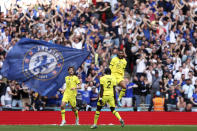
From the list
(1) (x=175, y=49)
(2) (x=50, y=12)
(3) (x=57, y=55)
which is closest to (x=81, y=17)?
(2) (x=50, y=12)

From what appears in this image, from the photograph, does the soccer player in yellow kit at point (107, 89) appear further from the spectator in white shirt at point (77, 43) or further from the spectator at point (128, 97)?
the spectator in white shirt at point (77, 43)

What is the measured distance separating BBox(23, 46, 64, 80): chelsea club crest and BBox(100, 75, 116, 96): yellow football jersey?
6.97m

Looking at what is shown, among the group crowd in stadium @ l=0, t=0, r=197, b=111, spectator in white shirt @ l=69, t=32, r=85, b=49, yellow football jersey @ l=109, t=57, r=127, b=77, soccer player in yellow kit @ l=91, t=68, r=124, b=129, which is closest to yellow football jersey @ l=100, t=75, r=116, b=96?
soccer player in yellow kit @ l=91, t=68, r=124, b=129

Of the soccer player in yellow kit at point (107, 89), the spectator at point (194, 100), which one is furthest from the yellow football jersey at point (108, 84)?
the spectator at point (194, 100)

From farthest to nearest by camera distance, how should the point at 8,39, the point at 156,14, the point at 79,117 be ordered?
1. the point at 156,14
2. the point at 8,39
3. the point at 79,117

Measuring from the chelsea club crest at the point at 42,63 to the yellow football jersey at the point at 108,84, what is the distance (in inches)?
274

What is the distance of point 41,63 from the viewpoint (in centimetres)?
2281

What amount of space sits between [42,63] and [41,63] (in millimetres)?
50

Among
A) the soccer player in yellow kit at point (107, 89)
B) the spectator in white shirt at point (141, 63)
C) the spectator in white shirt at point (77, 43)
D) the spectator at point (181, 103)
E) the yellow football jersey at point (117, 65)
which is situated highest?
the spectator in white shirt at point (77, 43)

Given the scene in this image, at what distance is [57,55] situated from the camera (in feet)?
75.2

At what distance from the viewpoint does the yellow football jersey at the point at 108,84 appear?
16031 millimetres

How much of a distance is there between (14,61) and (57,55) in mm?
2100

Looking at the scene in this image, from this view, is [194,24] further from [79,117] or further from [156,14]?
[79,117]

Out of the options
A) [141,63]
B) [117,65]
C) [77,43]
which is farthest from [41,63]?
[117,65]
